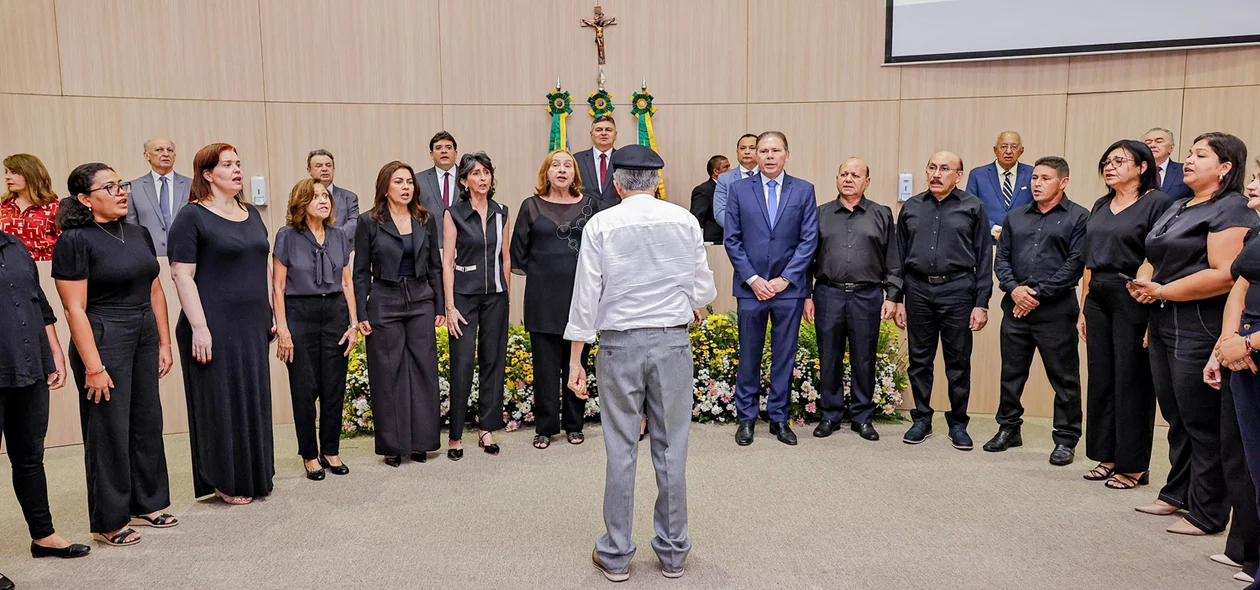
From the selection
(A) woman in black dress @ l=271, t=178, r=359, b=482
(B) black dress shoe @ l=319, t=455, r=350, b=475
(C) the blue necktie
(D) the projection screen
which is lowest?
(B) black dress shoe @ l=319, t=455, r=350, b=475

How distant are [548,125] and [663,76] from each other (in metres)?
1.01

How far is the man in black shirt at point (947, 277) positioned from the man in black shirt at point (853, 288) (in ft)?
0.46

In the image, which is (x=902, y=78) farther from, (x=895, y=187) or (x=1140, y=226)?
(x=1140, y=226)

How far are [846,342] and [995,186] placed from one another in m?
1.80

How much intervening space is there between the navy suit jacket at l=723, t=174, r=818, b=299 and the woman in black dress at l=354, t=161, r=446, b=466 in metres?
1.76

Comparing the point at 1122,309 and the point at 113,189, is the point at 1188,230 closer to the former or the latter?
the point at 1122,309

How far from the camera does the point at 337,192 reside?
5977 millimetres

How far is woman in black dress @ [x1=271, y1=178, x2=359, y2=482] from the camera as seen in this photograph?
4.30 metres

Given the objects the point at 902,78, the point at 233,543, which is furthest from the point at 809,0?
the point at 233,543

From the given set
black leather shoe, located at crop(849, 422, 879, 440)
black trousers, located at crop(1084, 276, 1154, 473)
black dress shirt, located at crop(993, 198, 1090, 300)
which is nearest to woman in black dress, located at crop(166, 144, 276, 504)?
black leather shoe, located at crop(849, 422, 879, 440)

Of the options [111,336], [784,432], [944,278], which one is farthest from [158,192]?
[944,278]

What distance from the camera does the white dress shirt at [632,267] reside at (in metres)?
3.09

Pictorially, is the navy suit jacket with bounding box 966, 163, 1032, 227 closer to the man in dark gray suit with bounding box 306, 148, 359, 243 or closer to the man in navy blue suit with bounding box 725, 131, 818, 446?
the man in navy blue suit with bounding box 725, 131, 818, 446

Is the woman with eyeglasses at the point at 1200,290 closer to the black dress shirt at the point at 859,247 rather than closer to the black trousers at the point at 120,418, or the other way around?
the black dress shirt at the point at 859,247
